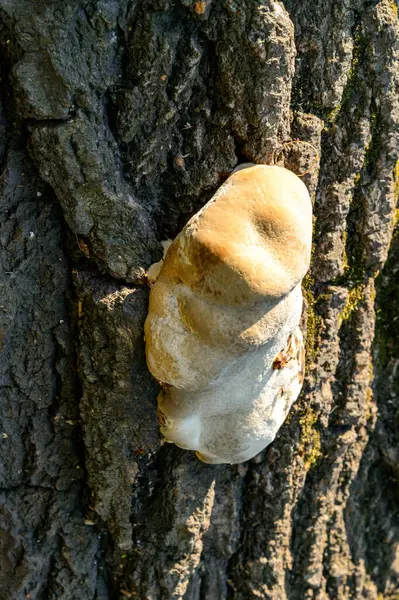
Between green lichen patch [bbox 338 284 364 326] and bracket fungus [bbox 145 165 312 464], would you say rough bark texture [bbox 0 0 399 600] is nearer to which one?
green lichen patch [bbox 338 284 364 326]

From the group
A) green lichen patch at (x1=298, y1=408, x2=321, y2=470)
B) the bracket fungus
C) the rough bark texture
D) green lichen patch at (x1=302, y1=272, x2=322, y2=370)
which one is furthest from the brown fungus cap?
green lichen patch at (x1=298, y1=408, x2=321, y2=470)

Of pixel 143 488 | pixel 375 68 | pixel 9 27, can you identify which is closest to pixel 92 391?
pixel 143 488

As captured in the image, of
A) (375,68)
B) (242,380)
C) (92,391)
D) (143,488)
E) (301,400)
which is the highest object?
(375,68)

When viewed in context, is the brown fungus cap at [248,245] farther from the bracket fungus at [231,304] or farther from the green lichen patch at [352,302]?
the green lichen patch at [352,302]

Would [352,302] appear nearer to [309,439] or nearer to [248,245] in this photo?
[309,439]

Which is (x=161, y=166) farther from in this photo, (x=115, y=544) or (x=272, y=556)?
(x=272, y=556)

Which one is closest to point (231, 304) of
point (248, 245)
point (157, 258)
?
point (248, 245)

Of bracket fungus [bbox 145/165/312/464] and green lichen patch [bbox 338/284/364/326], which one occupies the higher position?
bracket fungus [bbox 145/165/312/464]
